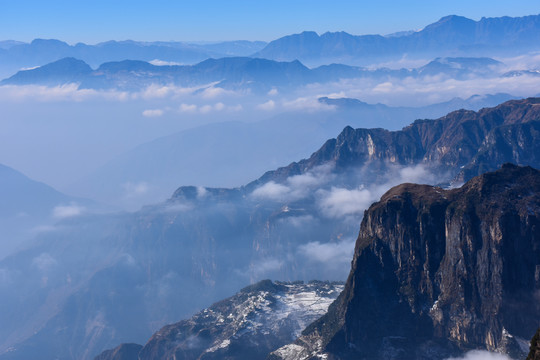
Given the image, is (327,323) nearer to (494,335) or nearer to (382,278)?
(382,278)

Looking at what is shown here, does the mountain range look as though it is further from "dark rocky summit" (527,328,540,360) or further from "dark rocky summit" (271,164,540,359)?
"dark rocky summit" (527,328,540,360)

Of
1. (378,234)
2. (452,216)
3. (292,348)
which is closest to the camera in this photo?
(452,216)

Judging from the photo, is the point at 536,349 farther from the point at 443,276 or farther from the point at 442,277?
the point at 442,277

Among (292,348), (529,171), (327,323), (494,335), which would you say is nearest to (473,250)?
(494,335)

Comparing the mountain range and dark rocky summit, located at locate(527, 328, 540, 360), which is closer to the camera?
dark rocky summit, located at locate(527, 328, 540, 360)

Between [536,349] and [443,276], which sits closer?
[536,349]

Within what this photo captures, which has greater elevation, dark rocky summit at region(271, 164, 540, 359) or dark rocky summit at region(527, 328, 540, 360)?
dark rocky summit at region(527, 328, 540, 360)

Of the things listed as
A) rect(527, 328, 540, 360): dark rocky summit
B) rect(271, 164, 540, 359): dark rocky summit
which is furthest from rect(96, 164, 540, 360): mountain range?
rect(527, 328, 540, 360): dark rocky summit

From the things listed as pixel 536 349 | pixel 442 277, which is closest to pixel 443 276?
pixel 442 277
